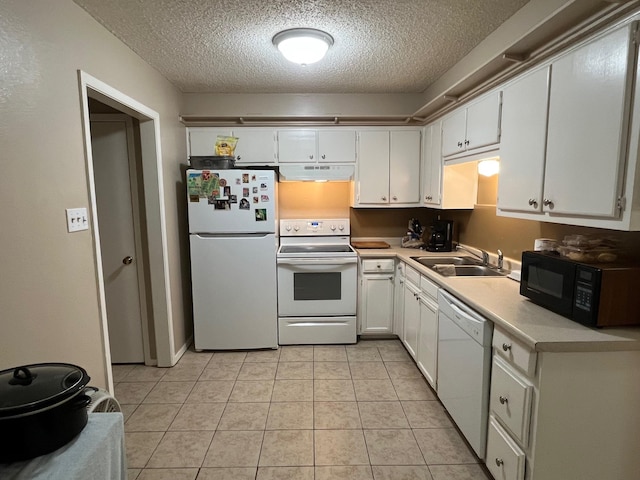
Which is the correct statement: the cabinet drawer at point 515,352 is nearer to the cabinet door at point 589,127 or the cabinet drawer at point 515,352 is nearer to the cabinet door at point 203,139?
the cabinet door at point 589,127

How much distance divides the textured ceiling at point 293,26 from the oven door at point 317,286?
1.66 metres

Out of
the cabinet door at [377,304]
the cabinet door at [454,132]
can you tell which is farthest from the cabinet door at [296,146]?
the cabinet door at [377,304]

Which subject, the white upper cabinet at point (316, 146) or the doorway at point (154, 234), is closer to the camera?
the doorway at point (154, 234)

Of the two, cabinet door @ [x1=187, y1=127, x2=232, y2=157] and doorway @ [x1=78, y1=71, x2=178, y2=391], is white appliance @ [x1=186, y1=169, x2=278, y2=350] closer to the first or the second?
doorway @ [x1=78, y1=71, x2=178, y2=391]

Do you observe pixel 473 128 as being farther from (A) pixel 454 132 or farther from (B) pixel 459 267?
(B) pixel 459 267

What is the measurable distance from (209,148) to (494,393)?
309 centimetres

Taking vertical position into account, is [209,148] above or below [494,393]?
above

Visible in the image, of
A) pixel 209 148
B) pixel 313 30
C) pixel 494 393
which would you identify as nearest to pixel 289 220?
pixel 209 148

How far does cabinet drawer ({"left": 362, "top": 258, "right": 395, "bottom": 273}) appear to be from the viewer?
10.7 feet

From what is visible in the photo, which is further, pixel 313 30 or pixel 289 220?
pixel 289 220

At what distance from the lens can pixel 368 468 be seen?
5.99 feet

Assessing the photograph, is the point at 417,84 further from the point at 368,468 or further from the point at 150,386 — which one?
the point at 150,386

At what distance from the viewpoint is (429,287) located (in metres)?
2.46

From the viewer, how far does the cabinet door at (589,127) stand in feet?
4.16
